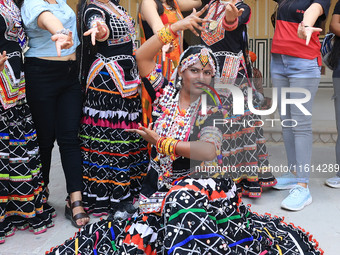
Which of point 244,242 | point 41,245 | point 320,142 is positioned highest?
point 244,242

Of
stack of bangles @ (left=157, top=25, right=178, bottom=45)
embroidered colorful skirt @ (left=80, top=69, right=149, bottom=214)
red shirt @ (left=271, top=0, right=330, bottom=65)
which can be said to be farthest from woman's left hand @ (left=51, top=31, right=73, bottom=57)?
red shirt @ (left=271, top=0, right=330, bottom=65)

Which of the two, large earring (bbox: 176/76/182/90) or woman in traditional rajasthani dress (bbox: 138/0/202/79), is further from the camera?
woman in traditional rajasthani dress (bbox: 138/0/202/79)

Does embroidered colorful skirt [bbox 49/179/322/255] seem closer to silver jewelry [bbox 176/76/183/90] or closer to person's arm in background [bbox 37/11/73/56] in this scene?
silver jewelry [bbox 176/76/183/90]

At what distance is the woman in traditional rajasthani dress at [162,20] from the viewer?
3.32 m

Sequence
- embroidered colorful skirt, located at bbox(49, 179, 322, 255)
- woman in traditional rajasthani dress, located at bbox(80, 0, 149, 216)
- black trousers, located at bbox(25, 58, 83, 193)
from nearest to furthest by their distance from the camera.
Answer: embroidered colorful skirt, located at bbox(49, 179, 322, 255) → black trousers, located at bbox(25, 58, 83, 193) → woman in traditional rajasthani dress, located at bbox(80, 0, 149, 216)

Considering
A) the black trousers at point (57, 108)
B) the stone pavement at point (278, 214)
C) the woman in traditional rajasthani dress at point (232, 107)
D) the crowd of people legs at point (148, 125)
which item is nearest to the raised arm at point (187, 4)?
the crowd of people legs at point (148, 125)

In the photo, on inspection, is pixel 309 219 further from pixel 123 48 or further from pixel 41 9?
pixel 41 9

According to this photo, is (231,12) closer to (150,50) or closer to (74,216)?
(150,50)

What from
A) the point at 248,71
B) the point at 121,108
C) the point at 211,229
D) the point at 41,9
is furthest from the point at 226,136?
the point at 41,9

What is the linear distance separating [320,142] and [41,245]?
3.72 metres

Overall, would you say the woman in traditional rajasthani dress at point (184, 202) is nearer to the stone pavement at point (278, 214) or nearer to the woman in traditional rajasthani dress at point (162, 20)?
the stone pavement at point (278, 214)

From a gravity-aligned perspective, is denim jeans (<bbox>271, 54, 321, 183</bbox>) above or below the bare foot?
above

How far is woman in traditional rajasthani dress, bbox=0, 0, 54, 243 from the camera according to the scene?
290 cm

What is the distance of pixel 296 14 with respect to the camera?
3.42 meters
